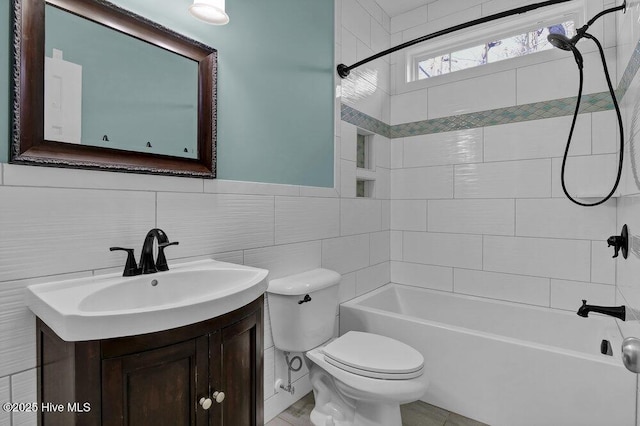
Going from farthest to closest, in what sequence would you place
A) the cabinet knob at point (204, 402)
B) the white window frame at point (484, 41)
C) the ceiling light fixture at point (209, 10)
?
the white window frame at point (484, 41)
the ceiling light fixture at point (209, 10)
the cabinet knob at point (204, 402)

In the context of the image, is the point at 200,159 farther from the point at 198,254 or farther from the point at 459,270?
the point at 459,270

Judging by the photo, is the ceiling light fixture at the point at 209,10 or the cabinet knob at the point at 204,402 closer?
the cabinet knob at the point at 204,402

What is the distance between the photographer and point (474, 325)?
2504mm

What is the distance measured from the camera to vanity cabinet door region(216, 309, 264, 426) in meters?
1.01

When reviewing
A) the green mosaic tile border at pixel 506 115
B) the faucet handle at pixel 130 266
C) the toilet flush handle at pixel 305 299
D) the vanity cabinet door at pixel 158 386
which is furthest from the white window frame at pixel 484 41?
the vanity cabinet door at pixel 158 386

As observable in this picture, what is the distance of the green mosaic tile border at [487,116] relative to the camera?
2.10 metres

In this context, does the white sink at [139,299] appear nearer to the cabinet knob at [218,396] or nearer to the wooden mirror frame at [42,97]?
the cabinet knob at [218,396]

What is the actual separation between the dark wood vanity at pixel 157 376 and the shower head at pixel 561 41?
5.83ft

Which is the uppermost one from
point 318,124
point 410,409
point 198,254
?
point 318,124

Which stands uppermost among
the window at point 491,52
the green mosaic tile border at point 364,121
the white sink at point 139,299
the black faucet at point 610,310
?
the window at point 491,52

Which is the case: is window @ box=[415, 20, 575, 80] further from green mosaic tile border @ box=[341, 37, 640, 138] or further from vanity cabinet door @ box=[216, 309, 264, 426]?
vanity cabinet door @ box=[216, 309, 264, 426]

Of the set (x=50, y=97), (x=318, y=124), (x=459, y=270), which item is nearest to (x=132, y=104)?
(x=50, y=97)

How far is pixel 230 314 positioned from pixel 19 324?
0.62 meters

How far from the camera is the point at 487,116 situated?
249 centimetres
